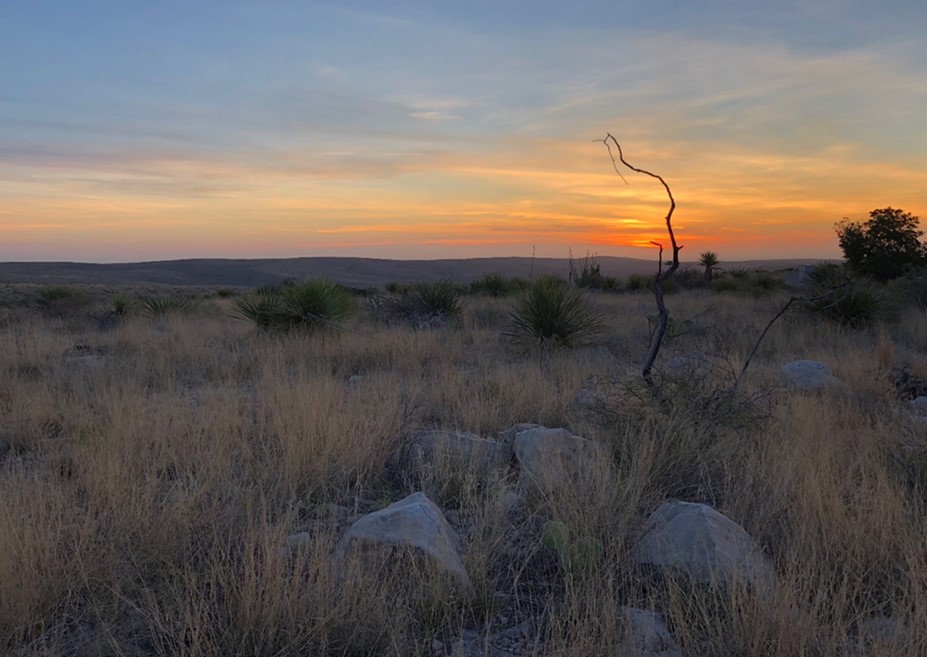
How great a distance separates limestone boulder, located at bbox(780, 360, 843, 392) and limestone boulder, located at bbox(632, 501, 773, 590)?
4966 mm

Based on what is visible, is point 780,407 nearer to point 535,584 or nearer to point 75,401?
point 535,584

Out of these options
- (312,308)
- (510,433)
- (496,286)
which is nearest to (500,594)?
(510,433)

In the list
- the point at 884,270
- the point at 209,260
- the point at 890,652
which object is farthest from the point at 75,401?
the point at 209,260

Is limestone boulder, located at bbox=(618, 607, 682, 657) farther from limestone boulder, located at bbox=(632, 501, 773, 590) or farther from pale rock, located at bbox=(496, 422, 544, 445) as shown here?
pale rock, located at bbox=(496, 422, 544, 445)

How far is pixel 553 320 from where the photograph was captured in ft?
38.6

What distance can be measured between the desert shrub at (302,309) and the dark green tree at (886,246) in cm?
2102

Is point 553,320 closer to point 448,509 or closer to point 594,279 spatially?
point 448,509

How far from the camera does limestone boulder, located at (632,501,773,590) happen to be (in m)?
3.05

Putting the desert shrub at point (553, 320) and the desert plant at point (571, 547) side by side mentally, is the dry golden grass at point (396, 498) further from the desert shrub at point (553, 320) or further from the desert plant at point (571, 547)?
the desert shrub at point (553, 320)

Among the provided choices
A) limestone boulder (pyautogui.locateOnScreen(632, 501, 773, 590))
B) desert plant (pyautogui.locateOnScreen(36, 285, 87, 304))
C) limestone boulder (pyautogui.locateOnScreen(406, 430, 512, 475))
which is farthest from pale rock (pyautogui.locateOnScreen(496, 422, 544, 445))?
desert plant (pyautogui.locateOnScreen(36, 285, 87, 304))

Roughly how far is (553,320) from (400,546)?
887 cm

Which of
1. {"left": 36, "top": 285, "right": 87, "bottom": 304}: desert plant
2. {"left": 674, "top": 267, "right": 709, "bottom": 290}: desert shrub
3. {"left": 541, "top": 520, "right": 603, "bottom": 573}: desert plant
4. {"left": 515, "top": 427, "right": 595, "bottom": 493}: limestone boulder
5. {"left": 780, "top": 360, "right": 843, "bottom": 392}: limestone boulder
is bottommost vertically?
{"left": 541, "top": 520, "right": 603, "bottom": 573}: desert plant

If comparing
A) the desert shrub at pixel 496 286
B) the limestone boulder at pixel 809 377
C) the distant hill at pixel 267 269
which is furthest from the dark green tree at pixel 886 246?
the distant hill at pixel 267 269

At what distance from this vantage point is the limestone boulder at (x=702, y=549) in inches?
120
